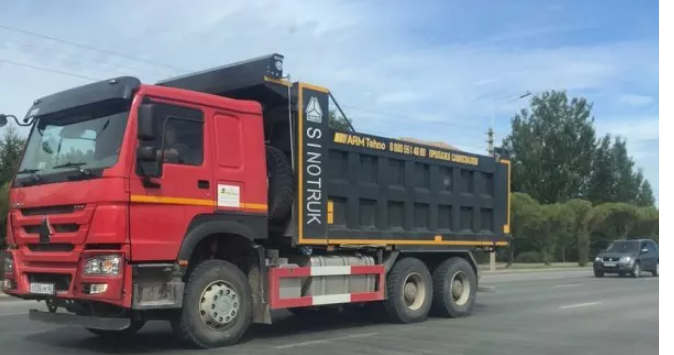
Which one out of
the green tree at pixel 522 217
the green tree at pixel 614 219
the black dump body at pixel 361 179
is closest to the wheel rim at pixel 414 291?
the black dump body at pixel 361 179

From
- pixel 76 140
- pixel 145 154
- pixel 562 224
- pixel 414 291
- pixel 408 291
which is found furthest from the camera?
pixel 562 224

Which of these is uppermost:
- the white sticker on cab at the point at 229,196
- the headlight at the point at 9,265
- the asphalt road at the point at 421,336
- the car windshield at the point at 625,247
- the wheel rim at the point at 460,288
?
the white sticker on cab at the point at 229,196

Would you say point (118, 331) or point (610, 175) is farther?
point (610, 175)

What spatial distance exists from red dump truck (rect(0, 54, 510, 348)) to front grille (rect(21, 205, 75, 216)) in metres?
0.02

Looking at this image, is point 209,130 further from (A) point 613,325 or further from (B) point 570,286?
(B) point 570,286

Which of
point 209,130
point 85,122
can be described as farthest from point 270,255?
point 85,122

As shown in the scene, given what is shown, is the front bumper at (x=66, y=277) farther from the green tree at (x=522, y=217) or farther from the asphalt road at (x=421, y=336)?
the green tree at (x=522, y=217)

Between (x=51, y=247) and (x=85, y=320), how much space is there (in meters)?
0.94

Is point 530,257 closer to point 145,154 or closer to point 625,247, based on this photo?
point 625,247

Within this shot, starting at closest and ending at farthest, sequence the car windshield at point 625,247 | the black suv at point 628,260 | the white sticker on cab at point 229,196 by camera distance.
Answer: the white sticker on cab at point 229,196 < the black suv at point 628,260 < the car windshield at point 625,247

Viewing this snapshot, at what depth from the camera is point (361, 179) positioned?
1090 centimetres

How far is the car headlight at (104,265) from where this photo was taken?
301 inches

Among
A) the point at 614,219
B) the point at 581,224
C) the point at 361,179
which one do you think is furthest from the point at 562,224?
the point at 361,179

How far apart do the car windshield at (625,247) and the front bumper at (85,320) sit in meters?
26.9
